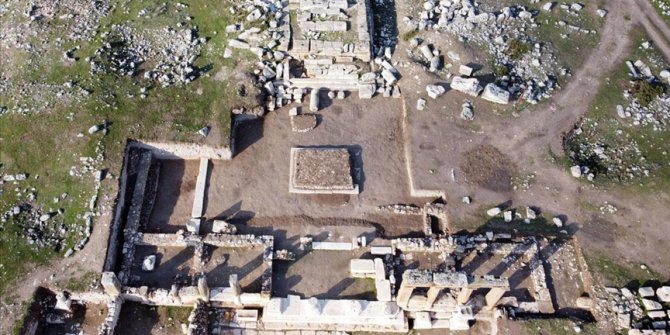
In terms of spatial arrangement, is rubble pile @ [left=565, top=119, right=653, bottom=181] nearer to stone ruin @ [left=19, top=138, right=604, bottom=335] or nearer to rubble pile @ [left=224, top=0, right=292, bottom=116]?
stone ruin @ [left=19, top=138, right=604, bottom=335]

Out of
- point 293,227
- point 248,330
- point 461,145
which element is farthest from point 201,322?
point 461,145

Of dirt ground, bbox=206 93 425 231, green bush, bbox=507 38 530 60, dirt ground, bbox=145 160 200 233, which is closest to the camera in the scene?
dirt ground, bbox=145 160 200 233

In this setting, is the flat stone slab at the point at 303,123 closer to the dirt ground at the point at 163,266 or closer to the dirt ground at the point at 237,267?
the dirt ground at the point at 237,267

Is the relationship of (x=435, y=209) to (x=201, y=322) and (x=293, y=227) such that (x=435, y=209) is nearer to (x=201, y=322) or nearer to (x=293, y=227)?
(x=293, y=227)

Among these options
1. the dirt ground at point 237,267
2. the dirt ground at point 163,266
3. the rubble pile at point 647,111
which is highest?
the rubble pile at point 647,111

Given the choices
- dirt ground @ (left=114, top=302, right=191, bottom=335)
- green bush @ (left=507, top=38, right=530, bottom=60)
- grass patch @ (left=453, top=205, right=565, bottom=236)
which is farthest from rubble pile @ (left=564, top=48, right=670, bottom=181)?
dirt ground @ (left=114, top=302, right=191, bottom=335)

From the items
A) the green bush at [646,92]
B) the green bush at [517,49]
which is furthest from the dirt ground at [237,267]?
the green bush at [646,92]
